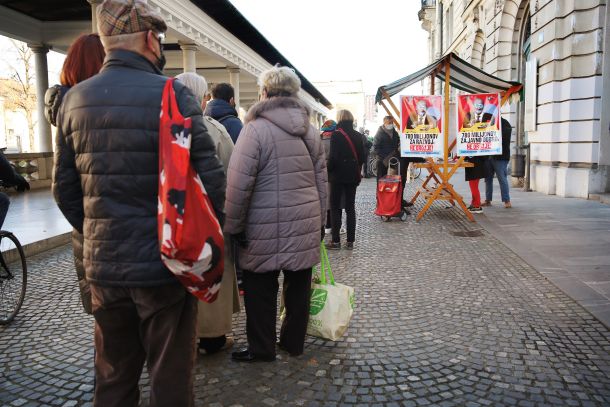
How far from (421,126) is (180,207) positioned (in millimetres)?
7774

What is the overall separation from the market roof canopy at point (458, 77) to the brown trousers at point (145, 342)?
744cm

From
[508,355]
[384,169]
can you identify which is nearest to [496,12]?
[384,169]

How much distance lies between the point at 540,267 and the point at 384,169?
15.7ft

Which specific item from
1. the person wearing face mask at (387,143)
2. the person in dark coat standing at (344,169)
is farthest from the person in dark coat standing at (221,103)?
the person wearing face mask at (387,143)

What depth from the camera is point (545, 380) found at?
3.13 meters

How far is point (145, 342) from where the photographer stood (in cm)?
219

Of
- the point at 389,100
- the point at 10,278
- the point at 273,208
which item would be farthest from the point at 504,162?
the point at 10,278

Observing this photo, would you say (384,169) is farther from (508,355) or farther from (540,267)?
(508,355)

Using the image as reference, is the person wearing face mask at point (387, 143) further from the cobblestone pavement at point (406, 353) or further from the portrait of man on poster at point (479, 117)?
the cobblestone pavement at point (406, 353)

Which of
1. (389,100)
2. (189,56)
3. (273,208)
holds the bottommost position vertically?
(273,208)

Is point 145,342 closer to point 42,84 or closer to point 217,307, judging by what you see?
point 217,307

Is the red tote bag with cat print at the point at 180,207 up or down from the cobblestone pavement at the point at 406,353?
up

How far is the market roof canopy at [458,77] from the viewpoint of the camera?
8.82 meters

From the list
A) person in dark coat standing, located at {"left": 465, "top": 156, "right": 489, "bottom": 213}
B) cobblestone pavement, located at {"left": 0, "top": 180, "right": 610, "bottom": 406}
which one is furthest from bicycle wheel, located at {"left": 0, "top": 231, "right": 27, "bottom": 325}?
person in dark coat standing, located at {"left": 465, "top": 156, "right": 489, "bottom": 213}
